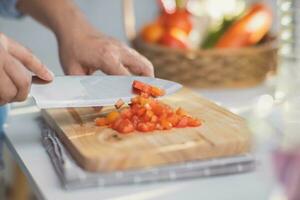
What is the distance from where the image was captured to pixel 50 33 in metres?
1.54

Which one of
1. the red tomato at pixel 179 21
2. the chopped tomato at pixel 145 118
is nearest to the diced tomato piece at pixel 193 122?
the chopped tomato at pixel 145 118

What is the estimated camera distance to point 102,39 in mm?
958

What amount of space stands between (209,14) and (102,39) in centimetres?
48

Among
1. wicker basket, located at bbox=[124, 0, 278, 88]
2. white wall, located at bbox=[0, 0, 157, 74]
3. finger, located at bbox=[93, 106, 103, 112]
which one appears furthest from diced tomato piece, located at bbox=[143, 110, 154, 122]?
white wall, located at bbox=[0, 0, 157, 74]

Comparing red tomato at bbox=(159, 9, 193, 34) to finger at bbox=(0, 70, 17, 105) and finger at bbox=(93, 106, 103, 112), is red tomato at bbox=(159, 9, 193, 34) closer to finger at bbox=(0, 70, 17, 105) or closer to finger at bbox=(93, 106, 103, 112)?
finger at bbox=(93, 106, 103, 112)

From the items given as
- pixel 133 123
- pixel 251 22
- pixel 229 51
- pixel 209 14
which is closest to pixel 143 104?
pixel 133 123

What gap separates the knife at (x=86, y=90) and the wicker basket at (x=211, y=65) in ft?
1.00

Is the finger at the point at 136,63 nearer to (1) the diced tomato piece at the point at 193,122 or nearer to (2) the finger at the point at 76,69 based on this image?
(2) the finger at the point at 76,69

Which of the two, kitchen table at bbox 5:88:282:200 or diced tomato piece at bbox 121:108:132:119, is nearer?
kitchen table at bbox 5:88:282:200

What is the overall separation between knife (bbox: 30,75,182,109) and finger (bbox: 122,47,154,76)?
0.05 meters

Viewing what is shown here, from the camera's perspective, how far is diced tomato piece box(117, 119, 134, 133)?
0.75 m

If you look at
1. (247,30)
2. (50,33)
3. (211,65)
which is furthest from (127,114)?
(50,33)

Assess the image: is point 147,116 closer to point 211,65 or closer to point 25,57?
point 25,57

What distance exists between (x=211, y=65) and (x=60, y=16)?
31cm
